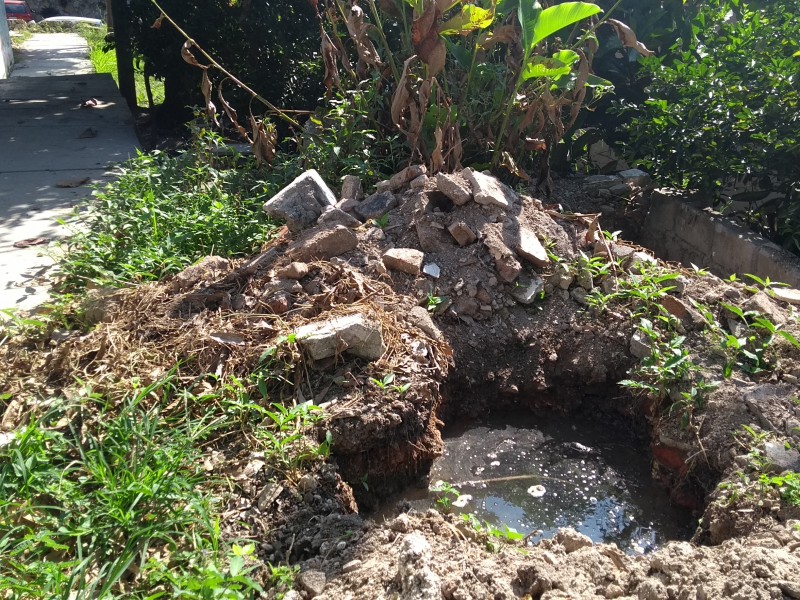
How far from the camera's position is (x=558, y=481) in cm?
320

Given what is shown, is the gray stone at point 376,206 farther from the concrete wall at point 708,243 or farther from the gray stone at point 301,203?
the concrete wall at point 708,243

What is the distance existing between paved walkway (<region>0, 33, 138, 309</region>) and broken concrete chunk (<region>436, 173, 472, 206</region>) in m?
2.20

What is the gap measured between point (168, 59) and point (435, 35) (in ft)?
13.0

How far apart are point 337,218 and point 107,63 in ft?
39.8

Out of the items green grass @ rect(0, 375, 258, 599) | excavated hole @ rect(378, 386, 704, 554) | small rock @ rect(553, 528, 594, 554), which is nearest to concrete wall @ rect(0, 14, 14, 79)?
green grass @ rect(0, 375, 258, 599)

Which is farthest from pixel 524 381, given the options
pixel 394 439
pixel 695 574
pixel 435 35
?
pixel 435 35

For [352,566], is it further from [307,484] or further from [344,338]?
[344,338]

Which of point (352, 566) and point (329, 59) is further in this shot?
point (329, 59)

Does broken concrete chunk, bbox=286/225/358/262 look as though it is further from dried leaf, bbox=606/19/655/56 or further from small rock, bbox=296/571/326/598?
dried leaf, bbox=606/19/655/56

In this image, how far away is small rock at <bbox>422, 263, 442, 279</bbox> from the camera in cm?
378

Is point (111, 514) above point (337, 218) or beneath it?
beneath

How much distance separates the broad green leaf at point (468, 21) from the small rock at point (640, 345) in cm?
211

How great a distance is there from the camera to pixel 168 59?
7.36 meters

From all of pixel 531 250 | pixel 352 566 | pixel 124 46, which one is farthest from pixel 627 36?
pixel 124 46
